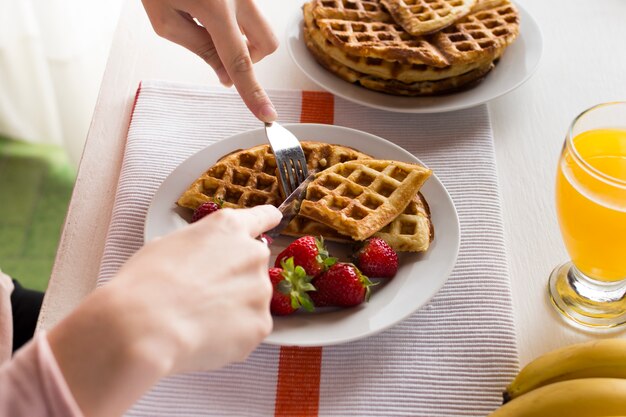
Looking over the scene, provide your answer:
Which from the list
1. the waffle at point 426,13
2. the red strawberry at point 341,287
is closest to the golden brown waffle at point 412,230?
the red strawberry at point 341,287

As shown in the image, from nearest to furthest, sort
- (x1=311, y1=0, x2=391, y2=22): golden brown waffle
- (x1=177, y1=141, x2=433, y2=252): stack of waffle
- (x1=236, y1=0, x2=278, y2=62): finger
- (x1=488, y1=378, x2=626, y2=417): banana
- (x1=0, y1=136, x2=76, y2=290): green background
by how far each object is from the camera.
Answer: (x1=488, y1=378, x2=626, y2=417): banana → (x1=177, y1=141, x2=433, y2=252): stack of waffle → (x1=236, y1=0, x2=278, y2=62): finger → (x1=311, y1=0, x2=391, y2=22): golden brown waffle → (x1=0, y1=136, x2=76, y2=290): green background

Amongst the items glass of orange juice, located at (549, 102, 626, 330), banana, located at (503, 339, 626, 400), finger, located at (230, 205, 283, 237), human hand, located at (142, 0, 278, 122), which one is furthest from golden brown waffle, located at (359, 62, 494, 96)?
banana, located at (503, 339, 626, 400)

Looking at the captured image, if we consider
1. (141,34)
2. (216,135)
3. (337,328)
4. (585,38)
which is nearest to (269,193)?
(216,135)

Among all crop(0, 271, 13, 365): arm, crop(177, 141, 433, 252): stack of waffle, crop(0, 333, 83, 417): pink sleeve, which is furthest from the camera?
crop(177, 141, 433, 252): stack of waffle

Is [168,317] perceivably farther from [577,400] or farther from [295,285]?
[577,400]

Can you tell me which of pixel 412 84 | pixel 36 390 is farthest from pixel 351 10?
pixel 36 390

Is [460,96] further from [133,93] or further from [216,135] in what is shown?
[133,93]

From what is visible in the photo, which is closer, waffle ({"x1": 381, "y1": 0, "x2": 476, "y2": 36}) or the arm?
the arm

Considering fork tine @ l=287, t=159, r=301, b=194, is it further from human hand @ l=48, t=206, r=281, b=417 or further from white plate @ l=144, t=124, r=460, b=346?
human hand @ l=48, t=206, r=281, b=417
